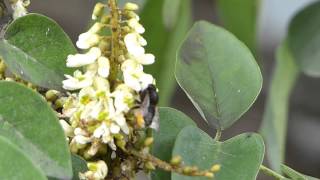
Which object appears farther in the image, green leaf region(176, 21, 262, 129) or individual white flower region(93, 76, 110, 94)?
green leaf region(176, 21, 262, 129)

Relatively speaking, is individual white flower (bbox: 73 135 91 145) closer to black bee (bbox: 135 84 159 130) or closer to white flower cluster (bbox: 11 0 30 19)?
black bee (bbox: 135 84 159 130)

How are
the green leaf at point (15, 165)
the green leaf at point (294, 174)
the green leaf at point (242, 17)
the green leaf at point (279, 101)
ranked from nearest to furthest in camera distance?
the green leaf at point (15, 165) < the green leaf at point (294, 174) < the green leaf at point (279, 101) < the green leaf at point (242, 17)

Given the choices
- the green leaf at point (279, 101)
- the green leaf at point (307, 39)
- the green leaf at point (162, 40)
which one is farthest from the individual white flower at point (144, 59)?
the green leaf at point (162, 40)

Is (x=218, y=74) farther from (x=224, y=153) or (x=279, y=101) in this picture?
(x=279, y=101)

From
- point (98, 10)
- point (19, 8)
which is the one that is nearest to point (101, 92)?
point (98, 10)

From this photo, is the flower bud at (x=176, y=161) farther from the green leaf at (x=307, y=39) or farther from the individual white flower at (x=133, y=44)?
the green leaf at (x=307, y=39)

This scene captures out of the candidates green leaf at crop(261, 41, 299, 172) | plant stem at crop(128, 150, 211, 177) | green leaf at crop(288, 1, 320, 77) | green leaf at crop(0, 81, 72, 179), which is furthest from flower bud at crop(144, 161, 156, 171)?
green leaf at crop(288, 1, 320, 77)

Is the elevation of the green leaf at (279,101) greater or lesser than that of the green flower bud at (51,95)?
lesser
